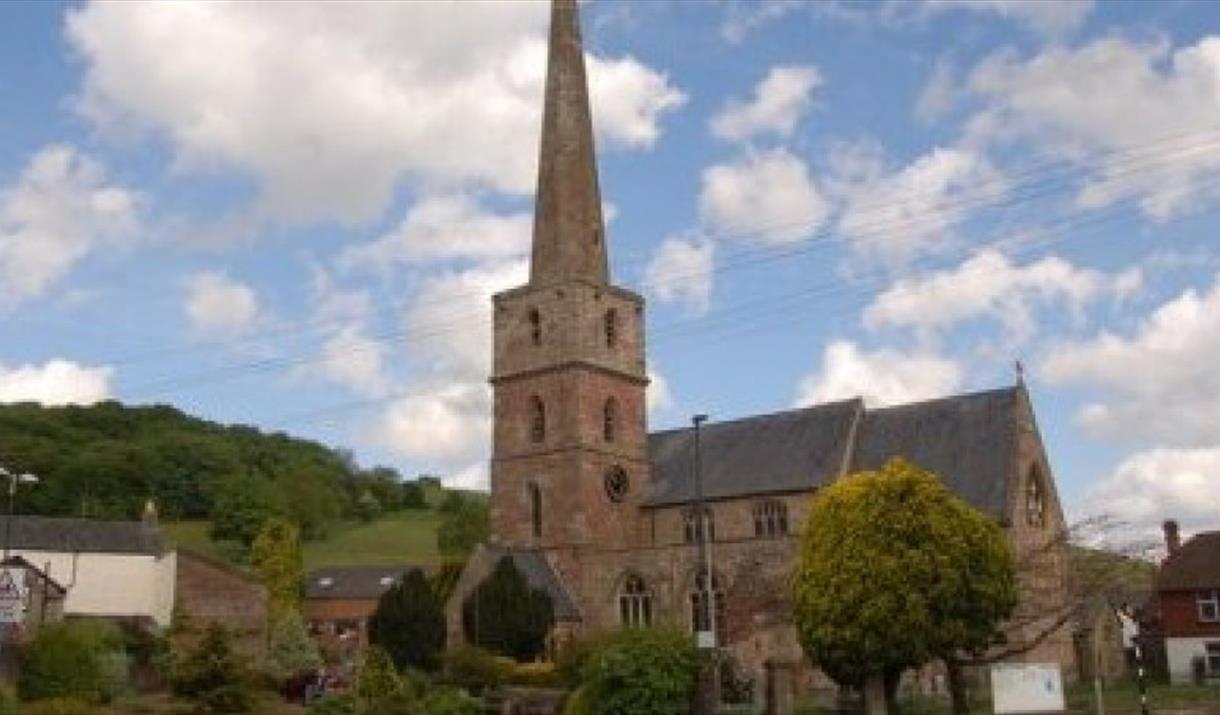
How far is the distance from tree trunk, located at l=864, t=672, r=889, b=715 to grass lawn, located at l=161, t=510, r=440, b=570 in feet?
251

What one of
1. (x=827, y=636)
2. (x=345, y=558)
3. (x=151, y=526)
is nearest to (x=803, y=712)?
(x=827, y=636)

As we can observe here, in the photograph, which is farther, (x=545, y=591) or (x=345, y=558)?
(x=345, y=558)

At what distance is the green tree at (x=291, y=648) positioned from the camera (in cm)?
6119

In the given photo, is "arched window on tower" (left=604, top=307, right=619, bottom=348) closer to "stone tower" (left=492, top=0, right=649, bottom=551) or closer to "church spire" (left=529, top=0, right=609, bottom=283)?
"stone tower" (left=492, top=0, right=649, bottom=551)

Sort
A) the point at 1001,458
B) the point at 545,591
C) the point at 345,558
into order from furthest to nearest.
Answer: the point at 345,558
the point at 545,591
the point at 1001,458

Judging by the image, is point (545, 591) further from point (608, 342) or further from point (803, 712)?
point (803, 712)

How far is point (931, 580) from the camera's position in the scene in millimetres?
37156

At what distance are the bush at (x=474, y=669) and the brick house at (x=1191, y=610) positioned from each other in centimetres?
2848

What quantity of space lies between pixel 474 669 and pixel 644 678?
821 inches

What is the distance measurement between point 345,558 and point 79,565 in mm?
48184

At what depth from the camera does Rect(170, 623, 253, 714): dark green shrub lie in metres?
37.0

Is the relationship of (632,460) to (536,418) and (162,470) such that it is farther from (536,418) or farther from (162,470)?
(162,470)

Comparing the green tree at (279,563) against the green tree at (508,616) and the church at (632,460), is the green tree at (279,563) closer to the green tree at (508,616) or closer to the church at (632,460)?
the church at (632,460)

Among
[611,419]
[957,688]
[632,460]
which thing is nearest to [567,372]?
[611,419]
